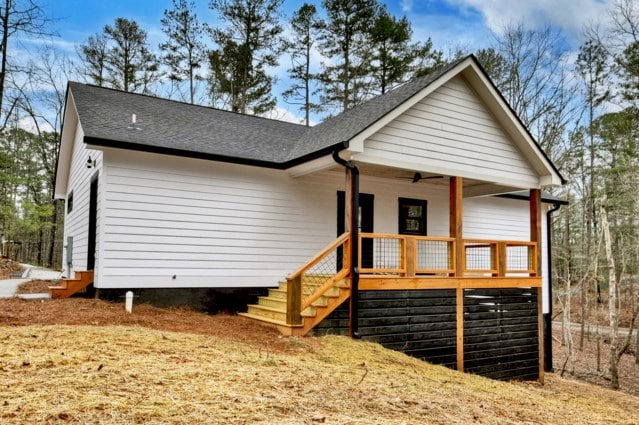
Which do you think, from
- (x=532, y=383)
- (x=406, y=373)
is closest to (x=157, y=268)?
(x=406, y=373)

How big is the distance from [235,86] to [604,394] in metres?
19.7

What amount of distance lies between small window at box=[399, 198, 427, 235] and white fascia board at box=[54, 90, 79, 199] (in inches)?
340

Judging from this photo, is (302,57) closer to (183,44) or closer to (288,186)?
(183,44)

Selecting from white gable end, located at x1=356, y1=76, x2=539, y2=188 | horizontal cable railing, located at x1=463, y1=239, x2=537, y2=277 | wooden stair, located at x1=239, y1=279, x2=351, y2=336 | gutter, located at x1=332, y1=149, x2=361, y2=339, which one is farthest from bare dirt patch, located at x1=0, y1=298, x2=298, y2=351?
horizontal cable railing, located at x1=463, y1=239, x2=537, y2=277

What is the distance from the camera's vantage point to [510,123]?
35.5 feet

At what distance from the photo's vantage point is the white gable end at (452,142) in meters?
9.36

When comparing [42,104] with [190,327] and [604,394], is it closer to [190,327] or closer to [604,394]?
Result: [190,327]

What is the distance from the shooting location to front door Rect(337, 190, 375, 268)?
1127 cm

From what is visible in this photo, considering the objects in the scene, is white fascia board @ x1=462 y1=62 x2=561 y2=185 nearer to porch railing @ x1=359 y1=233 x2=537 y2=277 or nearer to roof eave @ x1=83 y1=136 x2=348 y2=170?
porch railing @ x1=359 y1=233 x2=537 y2=277

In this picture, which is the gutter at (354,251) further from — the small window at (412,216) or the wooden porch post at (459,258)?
the small window at (412,216)

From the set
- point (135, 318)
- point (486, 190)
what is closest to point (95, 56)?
point (135, 318)

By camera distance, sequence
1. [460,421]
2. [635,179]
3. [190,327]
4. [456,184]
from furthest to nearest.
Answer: [635,179]
[456,184]
[190,327]
[460,421]

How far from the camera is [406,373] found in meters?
6.38

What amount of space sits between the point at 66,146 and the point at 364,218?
30.4ft
